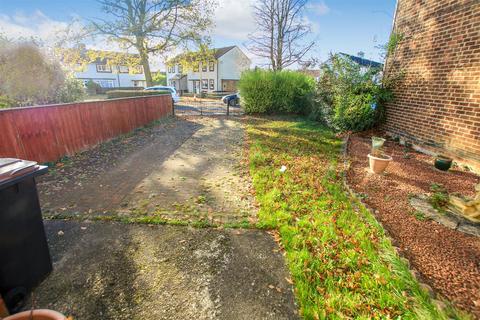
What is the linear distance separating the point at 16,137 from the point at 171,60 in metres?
19.3

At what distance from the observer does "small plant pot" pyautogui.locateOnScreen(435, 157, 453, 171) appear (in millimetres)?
4867

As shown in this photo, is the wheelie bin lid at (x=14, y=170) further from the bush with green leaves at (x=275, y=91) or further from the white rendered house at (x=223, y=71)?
the white rendered house at (x=223, y=71)

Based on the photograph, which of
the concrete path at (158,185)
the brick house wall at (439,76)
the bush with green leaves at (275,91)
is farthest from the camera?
the bush with green leaves at (275,91)

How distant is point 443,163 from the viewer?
16.1ft

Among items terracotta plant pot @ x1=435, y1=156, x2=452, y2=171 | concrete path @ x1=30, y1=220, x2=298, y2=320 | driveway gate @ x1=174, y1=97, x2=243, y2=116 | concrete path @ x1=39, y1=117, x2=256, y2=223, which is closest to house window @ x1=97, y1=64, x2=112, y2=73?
driveway gate @ x1=174, y1=97, x2=243, y2=116

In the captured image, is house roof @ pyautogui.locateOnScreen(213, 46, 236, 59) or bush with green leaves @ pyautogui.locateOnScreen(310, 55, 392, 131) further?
house roof @ pyautogui.locateOnScreen(213, 46, 236, 59)

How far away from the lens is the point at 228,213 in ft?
12.3

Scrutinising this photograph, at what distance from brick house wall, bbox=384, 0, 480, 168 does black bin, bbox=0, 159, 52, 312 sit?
7.41m

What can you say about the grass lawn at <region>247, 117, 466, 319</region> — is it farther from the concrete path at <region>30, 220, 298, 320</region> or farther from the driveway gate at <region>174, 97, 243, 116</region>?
the driveway gate at <region>174, 97, 243, 116</region>

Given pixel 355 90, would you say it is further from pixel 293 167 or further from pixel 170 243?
pixel 170 243

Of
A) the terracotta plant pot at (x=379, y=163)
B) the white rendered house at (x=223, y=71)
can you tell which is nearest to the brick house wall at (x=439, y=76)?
the terracotta plant pot at (x=379, y=163)

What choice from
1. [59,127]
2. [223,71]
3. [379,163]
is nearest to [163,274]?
[379,163]

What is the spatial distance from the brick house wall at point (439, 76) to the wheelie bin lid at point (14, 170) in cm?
738

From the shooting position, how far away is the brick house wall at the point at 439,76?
5035 millimetres
